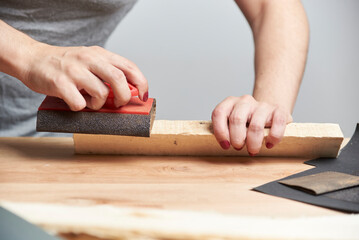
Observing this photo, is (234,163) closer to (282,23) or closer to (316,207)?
(316,207)

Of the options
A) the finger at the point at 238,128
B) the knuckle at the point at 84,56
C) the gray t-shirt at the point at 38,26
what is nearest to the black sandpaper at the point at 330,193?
the finger at the point at 238,128

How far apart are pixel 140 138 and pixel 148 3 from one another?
4.78 feet

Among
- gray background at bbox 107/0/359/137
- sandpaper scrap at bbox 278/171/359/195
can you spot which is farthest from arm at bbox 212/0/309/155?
gray background at bbox 107/0/359/137

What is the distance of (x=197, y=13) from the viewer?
7.14 feet

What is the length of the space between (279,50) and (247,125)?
1.16 feet

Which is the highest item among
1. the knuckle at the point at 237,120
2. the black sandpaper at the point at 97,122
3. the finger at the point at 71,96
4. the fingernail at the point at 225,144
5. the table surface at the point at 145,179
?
the finger at the point at 71,96

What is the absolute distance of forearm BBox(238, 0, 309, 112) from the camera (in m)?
0.97

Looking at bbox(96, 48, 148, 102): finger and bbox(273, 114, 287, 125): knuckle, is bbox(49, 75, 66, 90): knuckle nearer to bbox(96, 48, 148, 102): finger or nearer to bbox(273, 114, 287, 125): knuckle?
bbox(96, 48, 148, 102): finger

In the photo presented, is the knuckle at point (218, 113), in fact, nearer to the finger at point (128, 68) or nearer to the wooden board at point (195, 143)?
the wooden board at point (195, 143)

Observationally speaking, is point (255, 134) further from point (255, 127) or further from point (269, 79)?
point (269, 79)

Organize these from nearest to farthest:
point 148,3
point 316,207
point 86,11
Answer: point 316,207, point 86,11, point 148,3

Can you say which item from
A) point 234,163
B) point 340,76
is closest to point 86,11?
point 234,163

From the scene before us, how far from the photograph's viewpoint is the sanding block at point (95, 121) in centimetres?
72

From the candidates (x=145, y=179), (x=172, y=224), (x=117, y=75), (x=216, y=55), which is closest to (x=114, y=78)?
(x=117, y=75)
